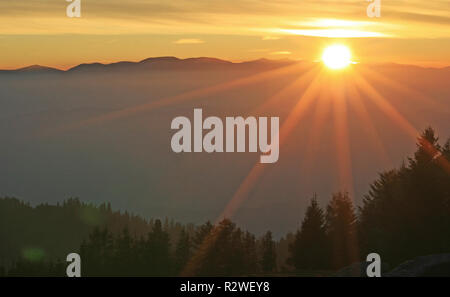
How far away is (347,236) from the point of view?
1848 inches

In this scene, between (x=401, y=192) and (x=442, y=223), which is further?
(x=401, y=192)

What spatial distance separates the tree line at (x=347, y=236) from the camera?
1574 inches

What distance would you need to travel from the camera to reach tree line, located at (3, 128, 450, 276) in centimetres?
3997

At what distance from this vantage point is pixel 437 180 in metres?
41.3

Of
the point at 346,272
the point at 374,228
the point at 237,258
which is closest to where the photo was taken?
the point at 346,272
